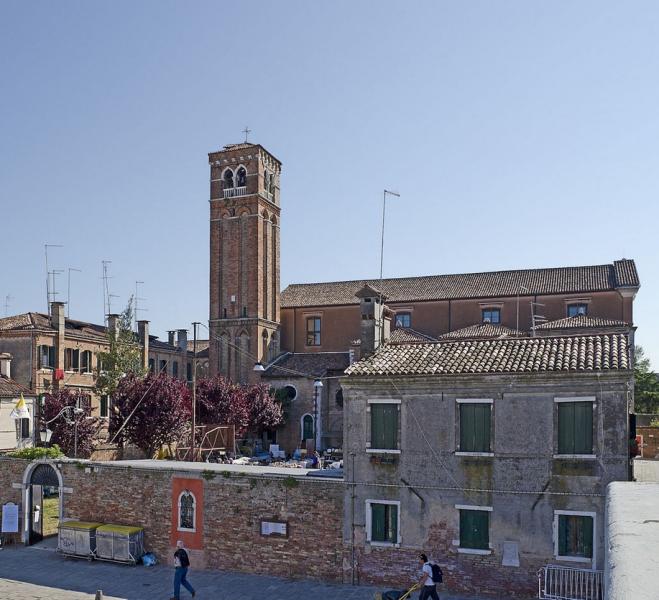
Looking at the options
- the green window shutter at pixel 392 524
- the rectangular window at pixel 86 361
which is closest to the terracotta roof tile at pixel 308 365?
the rectangular window at pixel 86 361

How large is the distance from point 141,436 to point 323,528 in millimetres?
19973

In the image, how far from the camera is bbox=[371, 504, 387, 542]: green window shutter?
21.0 meters

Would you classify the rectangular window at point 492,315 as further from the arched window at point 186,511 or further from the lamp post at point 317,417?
the arched window at point 186,511

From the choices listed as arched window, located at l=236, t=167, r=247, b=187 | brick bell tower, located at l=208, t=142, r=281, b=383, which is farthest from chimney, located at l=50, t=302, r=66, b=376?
arched window, located at l=236, t=167, r=247, b=187

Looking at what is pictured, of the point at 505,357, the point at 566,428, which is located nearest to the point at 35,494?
the point at 505,357

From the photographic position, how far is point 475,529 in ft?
65.4

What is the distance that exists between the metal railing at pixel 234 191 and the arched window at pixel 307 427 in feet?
62.2

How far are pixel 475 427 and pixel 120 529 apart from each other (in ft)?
41.6

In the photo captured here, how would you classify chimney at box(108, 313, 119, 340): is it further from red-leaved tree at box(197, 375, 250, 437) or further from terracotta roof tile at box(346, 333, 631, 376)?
terracotta roof tile at box(346, 333, 631, 376)

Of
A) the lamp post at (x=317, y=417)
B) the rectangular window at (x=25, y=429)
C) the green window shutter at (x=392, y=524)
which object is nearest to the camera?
the green window shutter at (x=392, y=524)

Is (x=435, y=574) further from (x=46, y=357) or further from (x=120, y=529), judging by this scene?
(x=46, y=357)

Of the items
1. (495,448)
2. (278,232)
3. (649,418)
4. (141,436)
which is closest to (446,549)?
(495,448)

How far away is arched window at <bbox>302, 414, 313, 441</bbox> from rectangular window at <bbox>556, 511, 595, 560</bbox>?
98.9 feet

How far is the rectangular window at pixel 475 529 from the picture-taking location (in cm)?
1983
